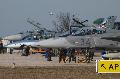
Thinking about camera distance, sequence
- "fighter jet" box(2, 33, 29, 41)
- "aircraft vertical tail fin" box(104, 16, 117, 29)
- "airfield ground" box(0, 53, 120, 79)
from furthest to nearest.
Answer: "fighter jet" box(2, 33, 29, 41), "aircraft vertical tail fin" box(104, 16, 117, 29), "airfield ground" box(0, 53, 120, 79)

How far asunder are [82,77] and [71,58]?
59.2 feet

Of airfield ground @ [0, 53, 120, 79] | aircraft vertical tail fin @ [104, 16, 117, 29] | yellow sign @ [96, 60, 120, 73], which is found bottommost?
airfield ground @ [0, 53, 120, 79]

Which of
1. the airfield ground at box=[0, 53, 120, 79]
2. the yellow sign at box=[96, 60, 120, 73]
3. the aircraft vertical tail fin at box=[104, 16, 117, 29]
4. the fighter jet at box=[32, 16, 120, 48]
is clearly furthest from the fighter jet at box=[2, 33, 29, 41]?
the yellow sign at box=[96, 60, 120, 73]

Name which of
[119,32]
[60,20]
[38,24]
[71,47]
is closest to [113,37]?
[119,32]

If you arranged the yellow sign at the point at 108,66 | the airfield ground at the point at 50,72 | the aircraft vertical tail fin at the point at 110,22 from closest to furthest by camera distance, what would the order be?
the yellow sign at the point at 108,66
the airfield ground at the point at 50,72
the aircraft vertical tail fin at the point at 110,22

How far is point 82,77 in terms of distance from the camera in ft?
69.7

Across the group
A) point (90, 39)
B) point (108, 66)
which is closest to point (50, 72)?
point (108, 66)

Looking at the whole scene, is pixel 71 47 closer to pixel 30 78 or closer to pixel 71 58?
pixel 71 58

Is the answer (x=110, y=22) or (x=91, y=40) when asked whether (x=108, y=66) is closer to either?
(x=91, y=40)

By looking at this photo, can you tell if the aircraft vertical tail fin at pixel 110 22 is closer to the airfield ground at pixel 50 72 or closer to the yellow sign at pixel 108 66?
the airfield ground at pixel 50 72

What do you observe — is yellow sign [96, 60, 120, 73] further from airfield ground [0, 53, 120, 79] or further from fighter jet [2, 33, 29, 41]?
fighter jet [2, 33, 29, 41]

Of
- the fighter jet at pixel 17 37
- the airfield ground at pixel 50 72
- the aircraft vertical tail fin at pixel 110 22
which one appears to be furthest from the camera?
the fighter jet at pixel 17 37

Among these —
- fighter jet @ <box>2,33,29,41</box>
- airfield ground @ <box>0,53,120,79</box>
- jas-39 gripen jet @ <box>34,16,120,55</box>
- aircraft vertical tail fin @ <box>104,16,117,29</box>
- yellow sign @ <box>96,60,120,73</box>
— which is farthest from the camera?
fighter jet @ <box>2,33,29,41</box>

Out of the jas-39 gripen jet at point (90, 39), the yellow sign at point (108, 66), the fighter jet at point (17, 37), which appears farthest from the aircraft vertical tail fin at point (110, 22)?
the fighter jet at point (17, 37)
